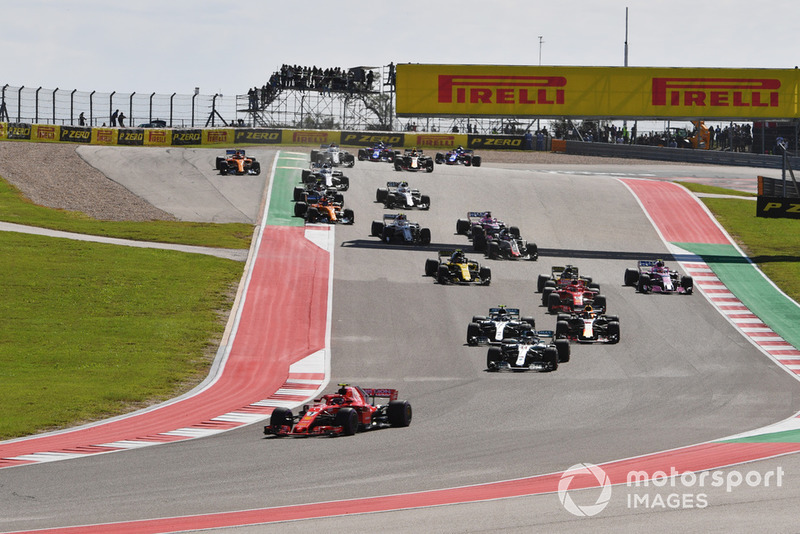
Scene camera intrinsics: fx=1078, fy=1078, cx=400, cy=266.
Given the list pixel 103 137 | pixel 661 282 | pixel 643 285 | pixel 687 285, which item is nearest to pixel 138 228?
pixel 643 285

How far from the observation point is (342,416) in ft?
65.2

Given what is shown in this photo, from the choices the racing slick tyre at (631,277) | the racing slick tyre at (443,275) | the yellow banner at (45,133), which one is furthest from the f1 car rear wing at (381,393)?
the yellow banner at (45,133)

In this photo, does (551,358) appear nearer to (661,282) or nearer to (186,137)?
(661,282)

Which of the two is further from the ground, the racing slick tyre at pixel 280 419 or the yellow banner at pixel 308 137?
the yellow banner at pixel 308 137

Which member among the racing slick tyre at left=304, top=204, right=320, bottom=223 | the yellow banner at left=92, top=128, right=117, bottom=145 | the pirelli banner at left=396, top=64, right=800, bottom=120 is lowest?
the racing slick tyre at left=304, top=204, right=320, bottom=223

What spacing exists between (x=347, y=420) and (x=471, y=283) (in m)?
19.7

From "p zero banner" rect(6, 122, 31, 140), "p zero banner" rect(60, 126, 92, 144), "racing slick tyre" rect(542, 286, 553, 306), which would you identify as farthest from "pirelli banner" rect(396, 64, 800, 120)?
"p zero banner" rect(6, 122, 31, 140)

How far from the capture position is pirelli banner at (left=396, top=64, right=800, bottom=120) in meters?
49.9

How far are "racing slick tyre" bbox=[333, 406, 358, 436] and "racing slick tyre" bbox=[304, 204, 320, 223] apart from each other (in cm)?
3034

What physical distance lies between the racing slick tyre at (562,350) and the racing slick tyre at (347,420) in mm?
9804

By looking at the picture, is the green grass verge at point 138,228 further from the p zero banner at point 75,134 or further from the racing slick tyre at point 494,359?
the p zero banner at point 75,134

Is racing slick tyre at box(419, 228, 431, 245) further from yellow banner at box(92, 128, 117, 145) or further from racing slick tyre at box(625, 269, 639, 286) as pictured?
yellow banner at box(92, 128, 117, 145)

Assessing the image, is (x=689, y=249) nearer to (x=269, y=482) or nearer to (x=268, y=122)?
(x=269, y=482)

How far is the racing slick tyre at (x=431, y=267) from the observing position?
39.8m
